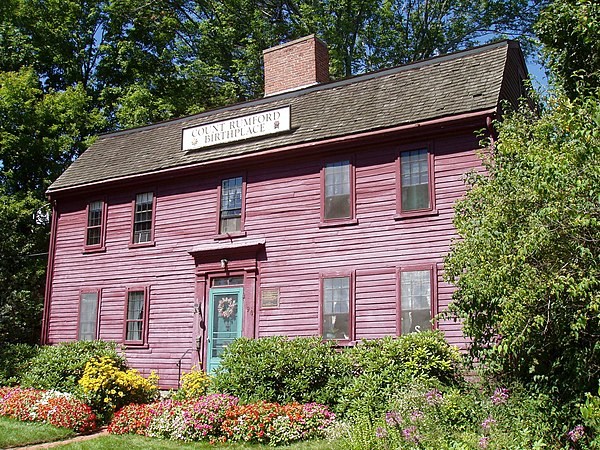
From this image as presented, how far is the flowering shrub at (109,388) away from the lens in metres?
13.4

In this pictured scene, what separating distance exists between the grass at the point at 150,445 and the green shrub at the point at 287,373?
5.02 feet

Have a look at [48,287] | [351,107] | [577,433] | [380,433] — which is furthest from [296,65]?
[577,433]

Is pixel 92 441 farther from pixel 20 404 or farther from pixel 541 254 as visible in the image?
pixel 541 254

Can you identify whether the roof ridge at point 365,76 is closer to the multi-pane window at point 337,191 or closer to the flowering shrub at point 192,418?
the multi-pane window at point 337,191

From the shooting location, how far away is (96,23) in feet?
106

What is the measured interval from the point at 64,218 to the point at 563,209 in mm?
16663

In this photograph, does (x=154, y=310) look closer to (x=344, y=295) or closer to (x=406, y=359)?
(x=344, y=295)

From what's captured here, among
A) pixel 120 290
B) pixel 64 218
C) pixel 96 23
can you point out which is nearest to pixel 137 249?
pixel 120 290

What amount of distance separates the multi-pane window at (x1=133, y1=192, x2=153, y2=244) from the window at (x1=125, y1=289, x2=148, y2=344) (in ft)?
4.99

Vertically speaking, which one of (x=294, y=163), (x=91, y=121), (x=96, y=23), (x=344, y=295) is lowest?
(x=344, y=295)

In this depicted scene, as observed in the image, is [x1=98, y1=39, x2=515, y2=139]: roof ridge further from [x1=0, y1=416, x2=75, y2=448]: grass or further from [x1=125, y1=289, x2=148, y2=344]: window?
[x1=0, y1=416, x2=75, y2=448]: grass

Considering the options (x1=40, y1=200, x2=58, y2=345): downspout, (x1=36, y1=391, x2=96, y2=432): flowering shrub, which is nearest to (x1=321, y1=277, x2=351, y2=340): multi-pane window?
(x1=36, y1=391, x2=96, y2=432): flowering shrub

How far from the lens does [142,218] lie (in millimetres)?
19047

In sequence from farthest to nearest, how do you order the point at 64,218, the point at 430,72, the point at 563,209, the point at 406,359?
1. the point at 64,218
2. the point at 430,72
3. the point at 406,359
4. the point at 563,209
